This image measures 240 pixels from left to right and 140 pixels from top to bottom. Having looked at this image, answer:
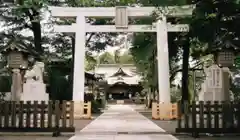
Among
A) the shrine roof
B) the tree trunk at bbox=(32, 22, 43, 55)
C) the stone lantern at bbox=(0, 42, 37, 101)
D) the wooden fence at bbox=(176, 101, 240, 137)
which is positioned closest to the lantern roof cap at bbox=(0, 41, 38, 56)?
the stone lantern at bbox=(0, 42, 37, 101)

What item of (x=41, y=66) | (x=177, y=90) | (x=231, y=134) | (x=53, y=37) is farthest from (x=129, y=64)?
(x=231, y=134)

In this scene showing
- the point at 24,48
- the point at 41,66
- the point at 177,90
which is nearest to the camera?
the point at 24,48

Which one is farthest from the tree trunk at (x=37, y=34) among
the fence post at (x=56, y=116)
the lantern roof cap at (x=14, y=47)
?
the fence post at (x=56, y=116)

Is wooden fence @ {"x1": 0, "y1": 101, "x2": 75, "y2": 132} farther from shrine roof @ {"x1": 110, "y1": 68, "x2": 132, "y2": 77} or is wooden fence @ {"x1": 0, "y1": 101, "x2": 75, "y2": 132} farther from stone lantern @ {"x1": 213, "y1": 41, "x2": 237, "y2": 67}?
shrine roof @ {"x1": 110, "y1": 68, "x2": 132, "y2": 77}

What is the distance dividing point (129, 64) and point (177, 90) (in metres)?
37.1

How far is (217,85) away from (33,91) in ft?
26.9

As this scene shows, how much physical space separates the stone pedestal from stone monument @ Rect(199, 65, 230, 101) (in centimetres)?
736

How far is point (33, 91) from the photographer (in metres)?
→ 16.3

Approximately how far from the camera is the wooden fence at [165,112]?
19734mm

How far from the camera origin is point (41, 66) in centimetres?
1705

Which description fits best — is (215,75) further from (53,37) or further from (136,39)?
(53,37)

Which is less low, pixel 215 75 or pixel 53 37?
pixel 53 37

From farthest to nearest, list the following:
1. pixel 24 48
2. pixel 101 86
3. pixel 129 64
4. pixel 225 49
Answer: pixel 129 64
pixel 101 86
pixel 24 48
pixel 225 49

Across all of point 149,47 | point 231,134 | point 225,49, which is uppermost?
point 149,47
